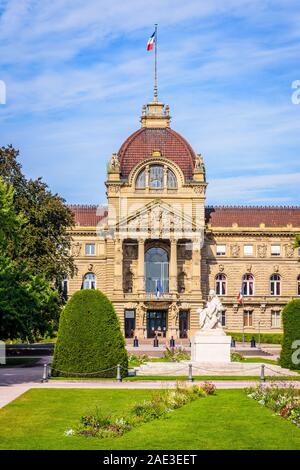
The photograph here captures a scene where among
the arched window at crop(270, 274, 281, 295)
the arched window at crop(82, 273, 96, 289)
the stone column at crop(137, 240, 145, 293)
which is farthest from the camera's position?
the arched window at crop(270, 274, 281, 295)

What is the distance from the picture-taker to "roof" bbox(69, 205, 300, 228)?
309ft

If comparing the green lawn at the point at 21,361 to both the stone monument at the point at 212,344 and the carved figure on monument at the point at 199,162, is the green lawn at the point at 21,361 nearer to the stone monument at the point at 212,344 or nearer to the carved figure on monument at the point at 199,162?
the stone monument at the point at 212,344

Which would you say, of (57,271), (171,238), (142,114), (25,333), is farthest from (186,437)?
(142,114)

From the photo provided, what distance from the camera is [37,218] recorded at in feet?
185

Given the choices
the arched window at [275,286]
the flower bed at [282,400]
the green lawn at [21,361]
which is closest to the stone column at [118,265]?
the arched window at [275,286]

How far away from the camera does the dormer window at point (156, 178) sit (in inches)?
3479

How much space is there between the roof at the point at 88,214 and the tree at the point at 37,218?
34730 mm

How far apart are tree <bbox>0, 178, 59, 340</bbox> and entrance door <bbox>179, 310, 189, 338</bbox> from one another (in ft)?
104

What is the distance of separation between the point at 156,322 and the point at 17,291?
131 feet

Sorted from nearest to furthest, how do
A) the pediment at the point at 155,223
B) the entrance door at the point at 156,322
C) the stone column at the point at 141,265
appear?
the entrance door at the point at 156,322 < the stone column at the point at 141,265 < the pediment at the point at 155,223

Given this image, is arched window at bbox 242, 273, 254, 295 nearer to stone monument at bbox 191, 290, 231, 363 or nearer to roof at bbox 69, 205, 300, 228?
roof at bbox 69, 205, 300, 228

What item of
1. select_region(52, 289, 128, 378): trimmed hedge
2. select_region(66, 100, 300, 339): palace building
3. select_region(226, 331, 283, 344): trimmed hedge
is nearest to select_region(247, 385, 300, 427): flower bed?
select_region(52, 289, 128, 378): trimmed hedge

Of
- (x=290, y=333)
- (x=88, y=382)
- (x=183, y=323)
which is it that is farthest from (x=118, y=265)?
(x=88, y=382)
